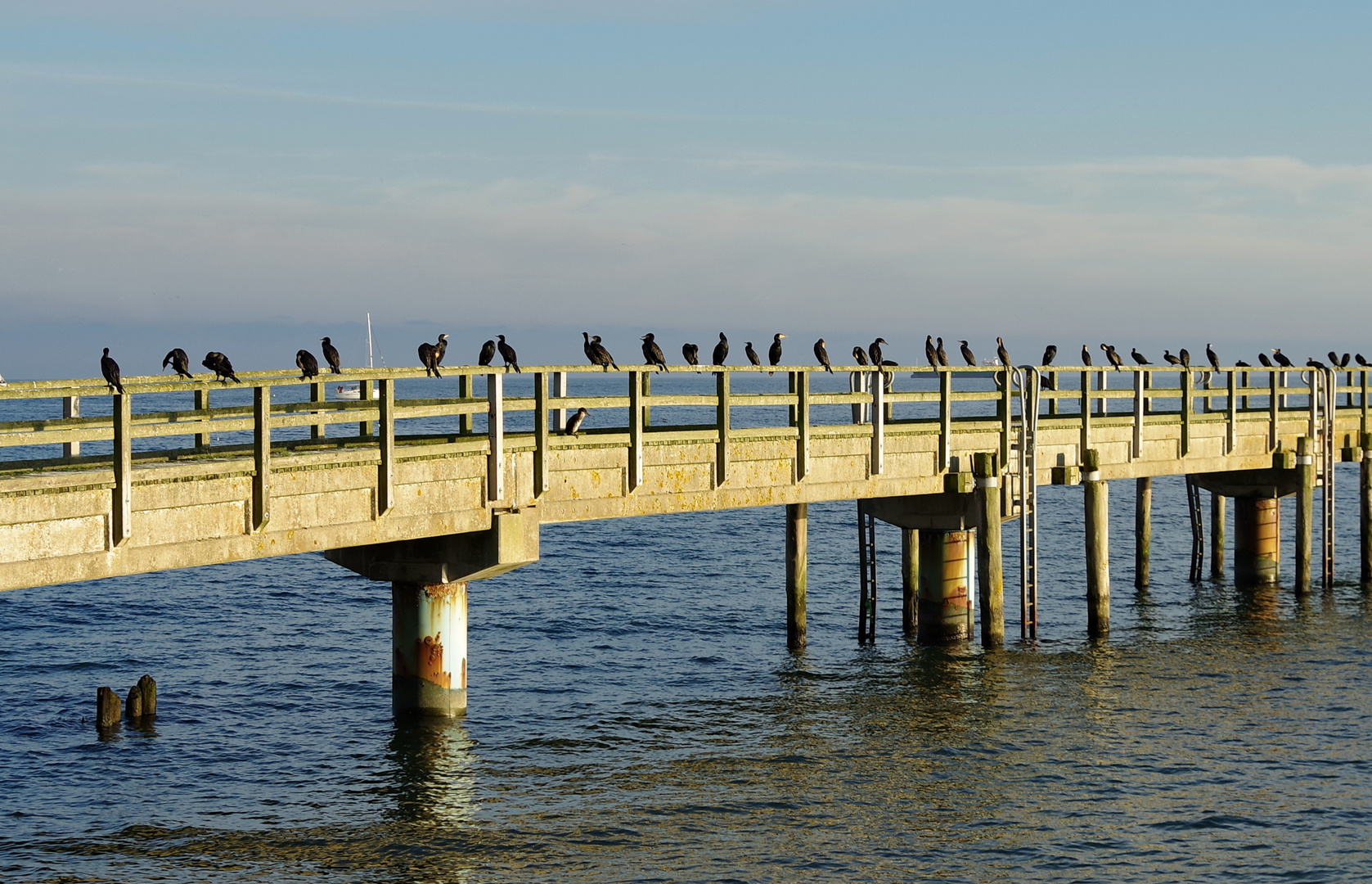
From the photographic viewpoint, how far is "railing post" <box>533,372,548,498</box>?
19.4m

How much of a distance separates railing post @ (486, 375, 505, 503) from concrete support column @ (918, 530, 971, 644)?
1089cm

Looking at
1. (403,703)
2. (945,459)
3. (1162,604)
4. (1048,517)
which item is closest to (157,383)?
(403,703)

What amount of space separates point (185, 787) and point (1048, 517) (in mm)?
55753

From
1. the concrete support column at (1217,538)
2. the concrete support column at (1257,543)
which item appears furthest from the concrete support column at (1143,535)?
the concrete support column at (1257,543)

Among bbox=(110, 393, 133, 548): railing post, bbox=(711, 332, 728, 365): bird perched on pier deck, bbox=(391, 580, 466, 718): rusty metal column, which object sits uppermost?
bbox=(711, 332, 728, 365): bird perched on pier deck

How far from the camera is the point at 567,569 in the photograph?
48062 millimetres

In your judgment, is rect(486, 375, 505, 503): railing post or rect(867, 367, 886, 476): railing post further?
rect(867, 367, 886, 476): railing post

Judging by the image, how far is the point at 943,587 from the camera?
27688 millimetres

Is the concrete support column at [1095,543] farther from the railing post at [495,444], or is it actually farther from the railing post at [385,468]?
the railing post at [385,468]

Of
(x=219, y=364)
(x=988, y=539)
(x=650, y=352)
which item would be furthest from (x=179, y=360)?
(x=988, y=539)

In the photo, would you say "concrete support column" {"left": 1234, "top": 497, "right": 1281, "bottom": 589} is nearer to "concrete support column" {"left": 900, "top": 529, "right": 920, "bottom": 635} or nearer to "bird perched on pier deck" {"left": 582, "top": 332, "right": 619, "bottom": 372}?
"concrete support column" {"left": 900, "top": 529, "right": 920, "bottom": 635}

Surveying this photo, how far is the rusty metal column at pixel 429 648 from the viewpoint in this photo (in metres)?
19.6

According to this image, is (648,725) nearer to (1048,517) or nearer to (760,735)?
(760,735)

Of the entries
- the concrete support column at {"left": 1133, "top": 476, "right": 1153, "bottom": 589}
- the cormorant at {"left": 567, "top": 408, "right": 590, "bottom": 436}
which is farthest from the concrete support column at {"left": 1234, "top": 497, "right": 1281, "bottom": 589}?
the cormorant at {"left": 567, "top": 408, "right": 590, "bottom": 436}
